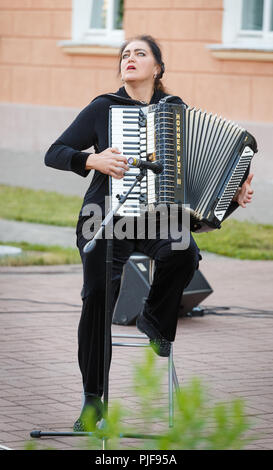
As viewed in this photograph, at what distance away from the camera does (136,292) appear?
252 inches

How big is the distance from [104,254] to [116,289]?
323mm

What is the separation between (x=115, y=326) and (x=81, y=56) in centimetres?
765

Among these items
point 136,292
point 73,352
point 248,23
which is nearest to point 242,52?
point 248,23

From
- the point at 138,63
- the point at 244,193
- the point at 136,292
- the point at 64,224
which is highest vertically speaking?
the point at 138,63

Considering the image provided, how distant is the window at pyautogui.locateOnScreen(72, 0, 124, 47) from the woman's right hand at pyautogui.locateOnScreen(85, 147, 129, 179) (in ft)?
31.5

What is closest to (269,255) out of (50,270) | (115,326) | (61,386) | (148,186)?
(50,270)

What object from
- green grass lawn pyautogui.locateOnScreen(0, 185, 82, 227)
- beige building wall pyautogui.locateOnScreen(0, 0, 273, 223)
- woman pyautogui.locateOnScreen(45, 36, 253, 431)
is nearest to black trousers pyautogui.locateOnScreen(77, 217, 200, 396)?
woman pyautogui.locateOnScreen(45, 36, 253, 431)

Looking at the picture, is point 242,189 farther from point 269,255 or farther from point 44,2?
point 44,2

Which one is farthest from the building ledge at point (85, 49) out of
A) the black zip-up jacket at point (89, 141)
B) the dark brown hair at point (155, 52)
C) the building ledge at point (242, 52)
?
the black zip-up jacket at point (89, 141)

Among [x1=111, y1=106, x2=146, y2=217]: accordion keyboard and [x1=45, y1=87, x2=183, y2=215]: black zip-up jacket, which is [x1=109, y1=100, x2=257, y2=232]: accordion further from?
[x1=45, y1=87, x2=183, y2=215]: black zip-up jacket

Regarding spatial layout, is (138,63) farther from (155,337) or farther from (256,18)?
(256,18)

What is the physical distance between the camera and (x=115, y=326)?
6508 mm

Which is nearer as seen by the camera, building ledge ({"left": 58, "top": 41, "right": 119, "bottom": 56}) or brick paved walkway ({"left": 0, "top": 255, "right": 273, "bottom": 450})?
brick paved walkway ({"left": 0, "top": 255, "right": 273, "bottom": 450})

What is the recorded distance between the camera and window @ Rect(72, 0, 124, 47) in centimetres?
1360
